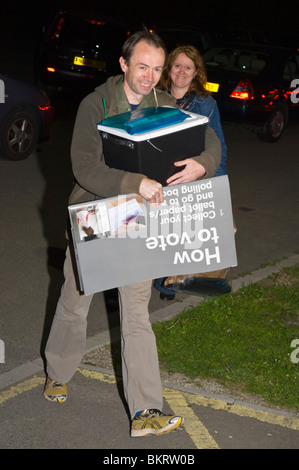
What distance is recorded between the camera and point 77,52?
50.8ft

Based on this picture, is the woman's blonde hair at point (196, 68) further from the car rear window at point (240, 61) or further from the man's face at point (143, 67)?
the car rear window at point (240, 61)

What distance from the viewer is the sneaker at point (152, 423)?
13.3 ft

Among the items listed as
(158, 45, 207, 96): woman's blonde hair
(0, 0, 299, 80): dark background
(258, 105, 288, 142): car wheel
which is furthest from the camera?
(0, 0, 299, 80): dark background

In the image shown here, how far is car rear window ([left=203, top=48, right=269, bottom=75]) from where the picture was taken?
14.2 m

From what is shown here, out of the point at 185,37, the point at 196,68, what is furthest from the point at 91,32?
the point at 196,68

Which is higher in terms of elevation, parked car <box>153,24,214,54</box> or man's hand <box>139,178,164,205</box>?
parked car <box>153,24,214,54</box>

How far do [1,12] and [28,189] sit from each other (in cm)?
3203

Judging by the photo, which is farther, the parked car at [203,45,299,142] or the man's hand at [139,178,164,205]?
the parked car at [203,45,299,142]

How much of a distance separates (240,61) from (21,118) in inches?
206

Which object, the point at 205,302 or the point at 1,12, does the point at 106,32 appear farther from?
the point at 1,12

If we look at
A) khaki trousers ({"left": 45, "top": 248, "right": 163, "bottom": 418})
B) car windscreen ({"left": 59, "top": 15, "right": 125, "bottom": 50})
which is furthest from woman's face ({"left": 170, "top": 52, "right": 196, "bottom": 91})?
car windscreen ({"left": 59, "top": 15, "right": 125, "bottom": 50})

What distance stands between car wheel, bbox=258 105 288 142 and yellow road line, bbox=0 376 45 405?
10239mm

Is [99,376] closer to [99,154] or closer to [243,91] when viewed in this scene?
[99,154]

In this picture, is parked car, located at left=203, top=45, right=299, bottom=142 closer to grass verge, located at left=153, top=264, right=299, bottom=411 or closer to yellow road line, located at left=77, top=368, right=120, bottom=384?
grass verge, located at left=153, top=264, right=299, bottom=411
